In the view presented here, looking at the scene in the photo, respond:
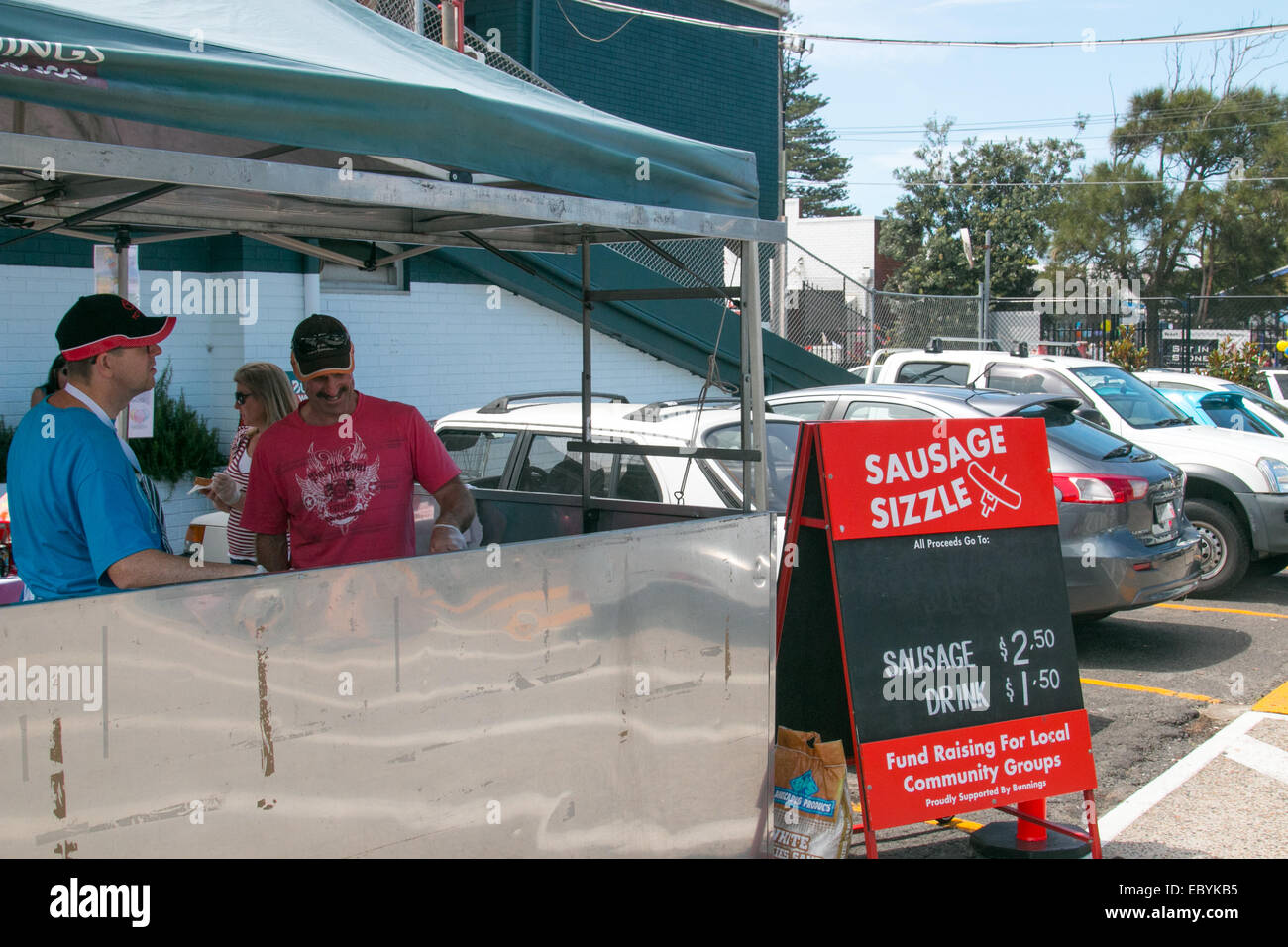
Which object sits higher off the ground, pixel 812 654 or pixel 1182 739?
pixel 812 654

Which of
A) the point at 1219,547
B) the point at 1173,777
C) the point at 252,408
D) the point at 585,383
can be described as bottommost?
the point at 1173,777

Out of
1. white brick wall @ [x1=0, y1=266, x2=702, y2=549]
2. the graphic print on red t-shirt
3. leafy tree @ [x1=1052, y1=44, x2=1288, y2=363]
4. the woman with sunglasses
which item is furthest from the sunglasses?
leafy tree @ [x1=1052, y1=44, x2=1288, y2=363]

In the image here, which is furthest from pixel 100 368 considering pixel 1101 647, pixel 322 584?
pixel 1101 647

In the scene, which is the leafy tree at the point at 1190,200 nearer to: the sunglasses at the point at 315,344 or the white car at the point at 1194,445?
the white car at the point at 1194,445

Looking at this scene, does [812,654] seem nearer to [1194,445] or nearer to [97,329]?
[97,329]

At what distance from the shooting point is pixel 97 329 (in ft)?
9.90

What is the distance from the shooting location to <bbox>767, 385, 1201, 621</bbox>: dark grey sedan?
23.5 feet

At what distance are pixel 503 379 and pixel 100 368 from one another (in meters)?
10.3

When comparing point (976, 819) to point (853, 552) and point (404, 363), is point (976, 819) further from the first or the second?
point (404, 363)

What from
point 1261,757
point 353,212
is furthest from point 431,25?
point 1261,757

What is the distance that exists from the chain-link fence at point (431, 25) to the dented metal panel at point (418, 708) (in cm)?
875

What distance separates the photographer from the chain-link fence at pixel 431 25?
1198 cm

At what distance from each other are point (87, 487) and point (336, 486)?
113cm

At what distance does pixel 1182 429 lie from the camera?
33.9 feet
